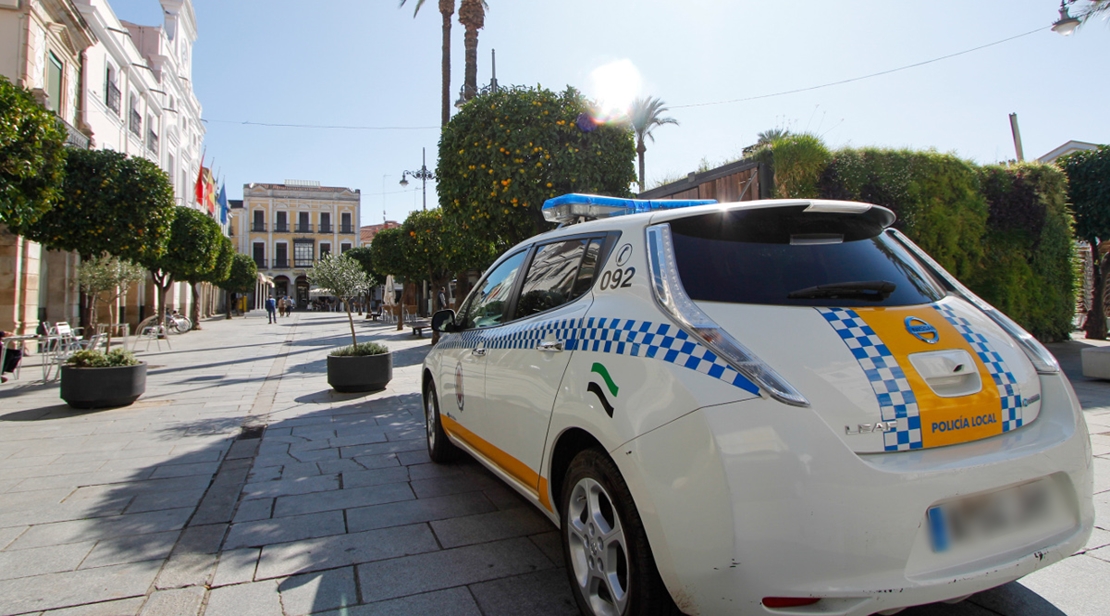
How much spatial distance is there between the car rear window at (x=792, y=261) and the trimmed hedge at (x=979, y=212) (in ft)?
22.8

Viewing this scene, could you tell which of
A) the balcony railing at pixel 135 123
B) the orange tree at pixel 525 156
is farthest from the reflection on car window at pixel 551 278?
the balcony railing at pixel 135 123

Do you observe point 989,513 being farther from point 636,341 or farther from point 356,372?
point 356,372

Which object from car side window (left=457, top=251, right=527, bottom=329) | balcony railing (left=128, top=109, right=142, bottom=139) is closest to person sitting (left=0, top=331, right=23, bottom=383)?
car side window (left=457, top=251, right=527, bottom=329)

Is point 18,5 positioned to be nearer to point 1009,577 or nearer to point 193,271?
point 193,271

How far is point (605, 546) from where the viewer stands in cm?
224

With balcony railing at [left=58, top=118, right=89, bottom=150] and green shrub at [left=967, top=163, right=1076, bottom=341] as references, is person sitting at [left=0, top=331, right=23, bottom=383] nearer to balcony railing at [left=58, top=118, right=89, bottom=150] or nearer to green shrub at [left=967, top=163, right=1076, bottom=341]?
balcony railing at [left=58, top=118, right=89, bottom=150]

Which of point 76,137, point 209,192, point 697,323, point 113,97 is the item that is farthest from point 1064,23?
point 209,192

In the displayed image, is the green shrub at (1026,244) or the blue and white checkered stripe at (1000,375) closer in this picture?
the blue and white checkered stripe at (1000,375)

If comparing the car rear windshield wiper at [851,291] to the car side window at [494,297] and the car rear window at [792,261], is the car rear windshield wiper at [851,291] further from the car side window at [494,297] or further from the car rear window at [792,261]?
the car side window at [494,297]

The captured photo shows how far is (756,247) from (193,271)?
80.6 ft

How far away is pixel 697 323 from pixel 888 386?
1.92 ft

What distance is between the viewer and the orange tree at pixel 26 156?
745 cm

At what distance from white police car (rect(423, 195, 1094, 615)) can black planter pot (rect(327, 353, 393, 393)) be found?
20.8 feet

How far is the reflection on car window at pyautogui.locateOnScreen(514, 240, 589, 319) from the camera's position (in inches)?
112
